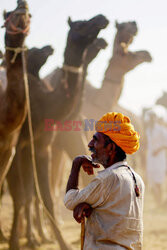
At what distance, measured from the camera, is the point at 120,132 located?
2.35 m

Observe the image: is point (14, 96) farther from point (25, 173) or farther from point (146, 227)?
point (146, 227)

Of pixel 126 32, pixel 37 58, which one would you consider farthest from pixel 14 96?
pixel 126 32

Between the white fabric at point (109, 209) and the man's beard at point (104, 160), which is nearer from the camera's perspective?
the white fabric at point (109, 209)

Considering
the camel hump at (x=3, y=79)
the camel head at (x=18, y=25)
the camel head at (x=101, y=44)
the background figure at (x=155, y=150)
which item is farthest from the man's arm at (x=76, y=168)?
the background figure at (x=155, y=150)

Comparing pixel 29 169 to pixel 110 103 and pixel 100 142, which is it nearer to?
pixel 110 103

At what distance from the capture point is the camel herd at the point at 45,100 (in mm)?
4688

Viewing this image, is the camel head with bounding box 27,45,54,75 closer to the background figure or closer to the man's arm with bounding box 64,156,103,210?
the man's arm with bounding box 64,156,103,210

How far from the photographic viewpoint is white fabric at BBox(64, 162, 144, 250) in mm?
2213

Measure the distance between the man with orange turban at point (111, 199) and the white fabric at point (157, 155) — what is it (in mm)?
9345

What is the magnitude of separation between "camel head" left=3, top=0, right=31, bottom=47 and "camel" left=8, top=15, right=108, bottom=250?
4.81ft

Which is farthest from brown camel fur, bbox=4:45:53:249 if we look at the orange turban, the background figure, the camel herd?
the background figure

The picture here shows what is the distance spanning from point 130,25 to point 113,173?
609 centimetres

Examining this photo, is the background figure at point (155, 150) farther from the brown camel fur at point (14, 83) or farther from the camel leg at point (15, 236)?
the brown camel fur at point (14, 83)

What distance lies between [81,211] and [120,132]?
0.50 metres
